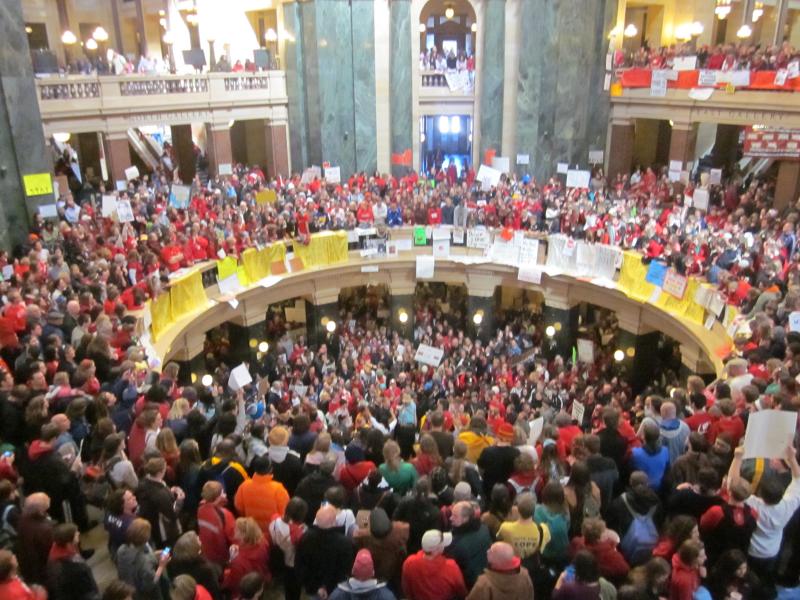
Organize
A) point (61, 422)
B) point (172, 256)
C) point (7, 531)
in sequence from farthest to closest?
point (172, 256) < point (61, 422) < point (7, 531)

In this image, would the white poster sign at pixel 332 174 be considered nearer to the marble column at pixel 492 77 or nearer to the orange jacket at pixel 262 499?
the marble column at pixel 492 77

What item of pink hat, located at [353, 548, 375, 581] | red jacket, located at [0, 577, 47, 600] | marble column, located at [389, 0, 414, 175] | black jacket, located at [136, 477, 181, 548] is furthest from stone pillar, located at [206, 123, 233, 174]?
pink hat, located at [353, 548, 375, 581]

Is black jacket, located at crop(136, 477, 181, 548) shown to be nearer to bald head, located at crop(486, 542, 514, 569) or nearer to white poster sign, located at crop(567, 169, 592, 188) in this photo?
bald head, located at crop(486, 542, 514, 569)

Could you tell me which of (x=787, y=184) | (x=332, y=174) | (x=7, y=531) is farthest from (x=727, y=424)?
(x=332, y=174)

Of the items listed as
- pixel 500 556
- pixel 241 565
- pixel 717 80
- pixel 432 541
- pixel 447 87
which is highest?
pixel 717 80

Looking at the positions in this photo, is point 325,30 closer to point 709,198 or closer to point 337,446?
point 709,198

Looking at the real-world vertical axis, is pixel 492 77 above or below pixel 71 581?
above

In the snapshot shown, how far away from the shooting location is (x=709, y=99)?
21031 mm

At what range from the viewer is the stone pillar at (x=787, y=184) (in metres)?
19.0

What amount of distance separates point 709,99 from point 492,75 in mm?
6939

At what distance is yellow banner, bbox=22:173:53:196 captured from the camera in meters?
15.5

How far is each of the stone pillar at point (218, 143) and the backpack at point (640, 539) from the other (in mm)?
20067

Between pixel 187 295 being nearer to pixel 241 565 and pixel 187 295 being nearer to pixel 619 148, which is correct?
pixel 241 565

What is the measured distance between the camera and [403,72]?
24469mm
